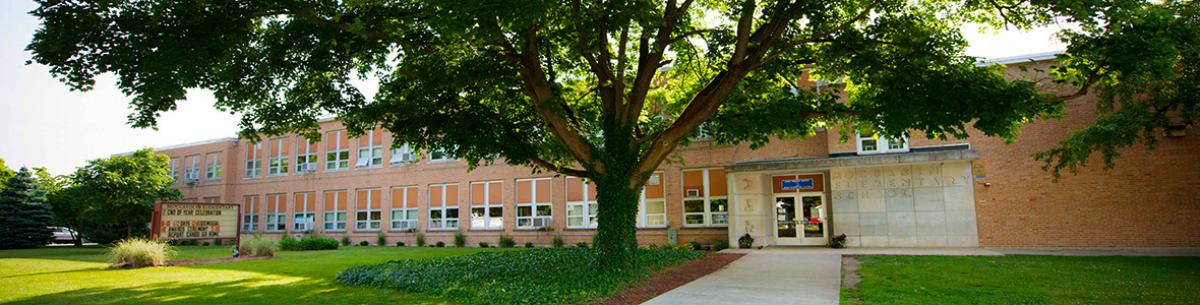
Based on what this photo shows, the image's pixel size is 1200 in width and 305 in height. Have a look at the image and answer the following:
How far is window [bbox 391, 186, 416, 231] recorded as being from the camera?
31.5m

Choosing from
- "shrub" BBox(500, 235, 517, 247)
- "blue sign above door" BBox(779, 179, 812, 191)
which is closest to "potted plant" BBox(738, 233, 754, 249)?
"blue sign above door" BBox(779, 179, 812, 191)

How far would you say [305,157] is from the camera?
35.9 meters

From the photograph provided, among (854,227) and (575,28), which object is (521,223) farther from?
(575,28)

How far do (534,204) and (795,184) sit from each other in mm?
11270

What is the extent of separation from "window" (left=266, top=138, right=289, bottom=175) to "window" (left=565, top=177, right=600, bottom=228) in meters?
18.7

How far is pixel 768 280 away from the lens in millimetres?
11820

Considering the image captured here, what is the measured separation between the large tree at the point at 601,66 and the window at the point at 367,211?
1909 centimetres

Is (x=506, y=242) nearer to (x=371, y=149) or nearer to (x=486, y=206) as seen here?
(x=486, y=206)

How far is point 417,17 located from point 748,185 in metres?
14.3

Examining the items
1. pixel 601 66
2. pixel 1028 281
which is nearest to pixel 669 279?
pixel 601 66

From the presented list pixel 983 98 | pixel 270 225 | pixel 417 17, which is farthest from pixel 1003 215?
pixel 270 225

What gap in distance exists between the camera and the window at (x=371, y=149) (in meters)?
32.8

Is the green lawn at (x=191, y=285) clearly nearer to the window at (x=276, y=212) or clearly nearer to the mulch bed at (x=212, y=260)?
the mulch bed at (x=212, y=260)

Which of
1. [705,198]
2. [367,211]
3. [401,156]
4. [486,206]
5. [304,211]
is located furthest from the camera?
[304,211]
